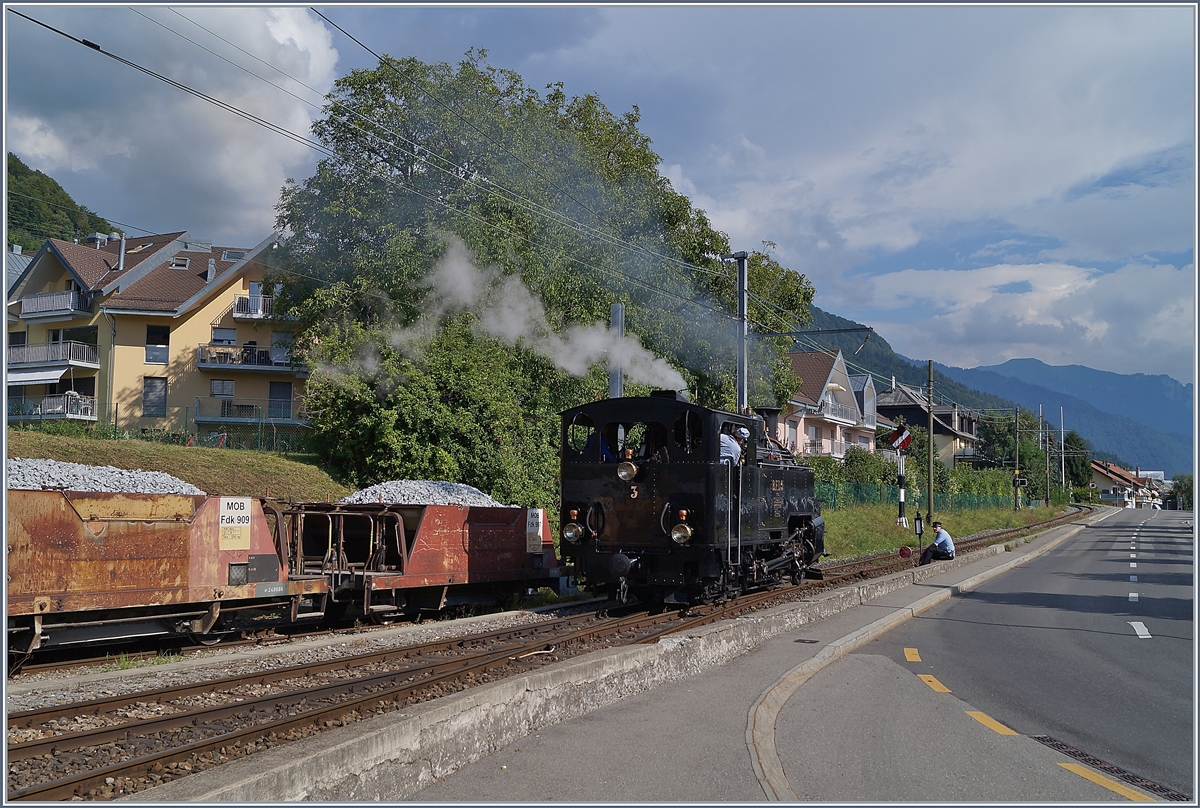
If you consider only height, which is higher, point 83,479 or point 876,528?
point 83,479

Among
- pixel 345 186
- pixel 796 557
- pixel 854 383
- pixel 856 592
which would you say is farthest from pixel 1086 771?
pixel 854 383

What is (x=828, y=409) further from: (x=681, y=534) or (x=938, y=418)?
(x=681, y=534)

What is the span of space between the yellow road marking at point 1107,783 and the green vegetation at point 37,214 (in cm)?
5938

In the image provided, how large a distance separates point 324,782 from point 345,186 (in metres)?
20.9

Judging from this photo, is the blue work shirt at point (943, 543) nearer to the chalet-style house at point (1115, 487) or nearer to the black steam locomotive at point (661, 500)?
the black steam locomotive at point (661, 500)

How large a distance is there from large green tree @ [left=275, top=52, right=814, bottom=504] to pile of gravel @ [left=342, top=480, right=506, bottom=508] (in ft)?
12.2

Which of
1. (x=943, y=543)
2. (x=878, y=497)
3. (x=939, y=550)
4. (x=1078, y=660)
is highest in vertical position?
(x=878, y=497)

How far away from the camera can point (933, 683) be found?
853 centimetres

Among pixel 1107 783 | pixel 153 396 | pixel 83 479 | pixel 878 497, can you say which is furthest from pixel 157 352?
pixel 1107 783

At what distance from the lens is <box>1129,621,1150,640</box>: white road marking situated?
39.7 ft

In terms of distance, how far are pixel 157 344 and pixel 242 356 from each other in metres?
3.40

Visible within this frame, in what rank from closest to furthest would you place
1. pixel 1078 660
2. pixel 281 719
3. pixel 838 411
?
pixel 281 719, pixel 1078 660, pixel 838 411

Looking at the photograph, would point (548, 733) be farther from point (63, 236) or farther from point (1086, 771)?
point (63, 236)

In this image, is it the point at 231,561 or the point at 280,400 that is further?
the point at 280,400
